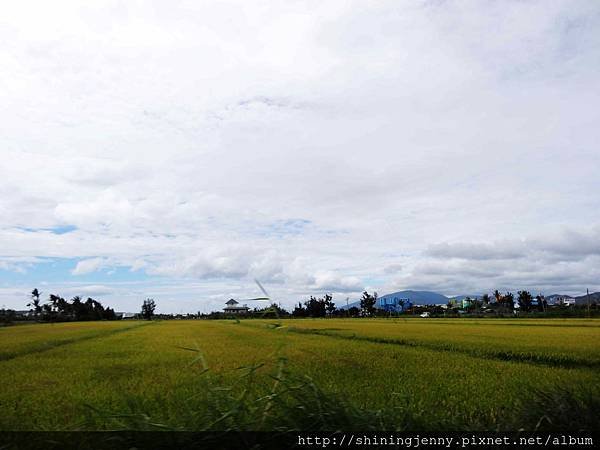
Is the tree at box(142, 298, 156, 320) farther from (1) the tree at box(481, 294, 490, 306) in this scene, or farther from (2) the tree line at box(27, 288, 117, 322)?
(1) the tree at box(481, 294, 490, 306)

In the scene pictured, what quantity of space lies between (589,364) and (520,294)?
314 feet

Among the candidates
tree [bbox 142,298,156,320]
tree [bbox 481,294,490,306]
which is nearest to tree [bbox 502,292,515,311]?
tree [bbox 481,294,490,306]

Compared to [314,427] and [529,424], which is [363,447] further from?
[529,424]

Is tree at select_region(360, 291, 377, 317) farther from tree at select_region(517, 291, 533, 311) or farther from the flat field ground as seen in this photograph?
the flat field ground

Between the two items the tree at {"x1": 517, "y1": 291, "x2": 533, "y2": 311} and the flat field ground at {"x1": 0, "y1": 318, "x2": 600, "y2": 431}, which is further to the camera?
the tree at {"x1": 517, "y1": 291, "x2": 533, "y2": 311}

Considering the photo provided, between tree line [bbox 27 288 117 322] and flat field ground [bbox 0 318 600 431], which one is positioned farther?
tree line [bbox 27 288 117 322]

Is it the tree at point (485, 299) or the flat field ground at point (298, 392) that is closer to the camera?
the flat field ground at point (298, 392)

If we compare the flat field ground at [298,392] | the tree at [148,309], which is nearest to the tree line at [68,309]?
the tree at [148,309]

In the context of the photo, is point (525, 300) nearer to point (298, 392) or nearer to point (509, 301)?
point (509, 301)

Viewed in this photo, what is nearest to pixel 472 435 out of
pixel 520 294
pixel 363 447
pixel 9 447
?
pixel 363 447

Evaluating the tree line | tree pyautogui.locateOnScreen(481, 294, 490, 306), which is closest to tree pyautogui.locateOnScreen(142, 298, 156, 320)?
the tree line

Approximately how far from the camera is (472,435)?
3299 mm

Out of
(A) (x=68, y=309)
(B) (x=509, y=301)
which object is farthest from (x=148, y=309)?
(B) (x=509, y=301)

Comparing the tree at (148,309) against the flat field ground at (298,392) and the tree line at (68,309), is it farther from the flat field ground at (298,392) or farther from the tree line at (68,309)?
the flat field ground at (298,392)
